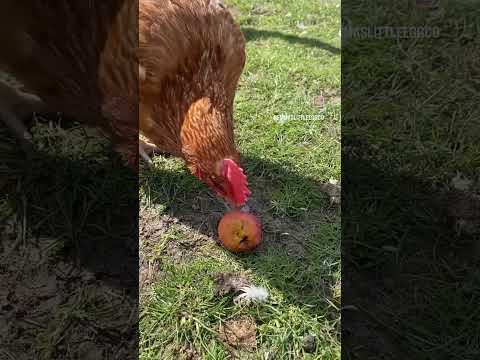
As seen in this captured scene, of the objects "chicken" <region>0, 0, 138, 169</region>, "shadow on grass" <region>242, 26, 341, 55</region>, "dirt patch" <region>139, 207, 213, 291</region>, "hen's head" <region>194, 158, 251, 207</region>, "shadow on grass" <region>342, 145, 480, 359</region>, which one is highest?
"chicken" <region>0, 0, 138, 169</region>

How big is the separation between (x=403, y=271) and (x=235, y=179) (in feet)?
1.81

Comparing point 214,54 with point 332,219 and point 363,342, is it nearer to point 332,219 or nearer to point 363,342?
point 332,219

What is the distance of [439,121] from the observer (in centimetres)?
156

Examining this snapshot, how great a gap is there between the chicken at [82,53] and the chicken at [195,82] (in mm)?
50

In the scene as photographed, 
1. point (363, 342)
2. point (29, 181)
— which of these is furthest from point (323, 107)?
point (29, 181)

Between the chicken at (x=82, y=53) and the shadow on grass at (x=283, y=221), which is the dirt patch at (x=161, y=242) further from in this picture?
the chicken at (x=82, y=53)

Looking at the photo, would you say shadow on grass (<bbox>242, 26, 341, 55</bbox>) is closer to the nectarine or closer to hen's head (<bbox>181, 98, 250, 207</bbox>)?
hen's head (<bbox>181, 98, 250, 207</bbox>)

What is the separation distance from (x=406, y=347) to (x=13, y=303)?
40.7 inches

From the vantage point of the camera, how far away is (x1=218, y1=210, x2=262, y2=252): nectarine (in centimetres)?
119

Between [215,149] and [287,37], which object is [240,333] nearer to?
[215,149]

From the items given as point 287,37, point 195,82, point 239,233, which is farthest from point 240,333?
point 287,37

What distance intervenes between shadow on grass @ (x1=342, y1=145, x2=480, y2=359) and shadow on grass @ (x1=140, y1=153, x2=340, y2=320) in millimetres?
56

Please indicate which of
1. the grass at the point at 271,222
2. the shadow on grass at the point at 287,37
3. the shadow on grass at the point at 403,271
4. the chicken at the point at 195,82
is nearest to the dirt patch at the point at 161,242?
the grass at the point at 271,222

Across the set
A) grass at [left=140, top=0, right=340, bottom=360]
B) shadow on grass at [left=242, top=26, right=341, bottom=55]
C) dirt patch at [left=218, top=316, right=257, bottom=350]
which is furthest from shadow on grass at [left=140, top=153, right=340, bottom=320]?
shadow on grass at [left=242, top=26, right=341, bottom=55]
